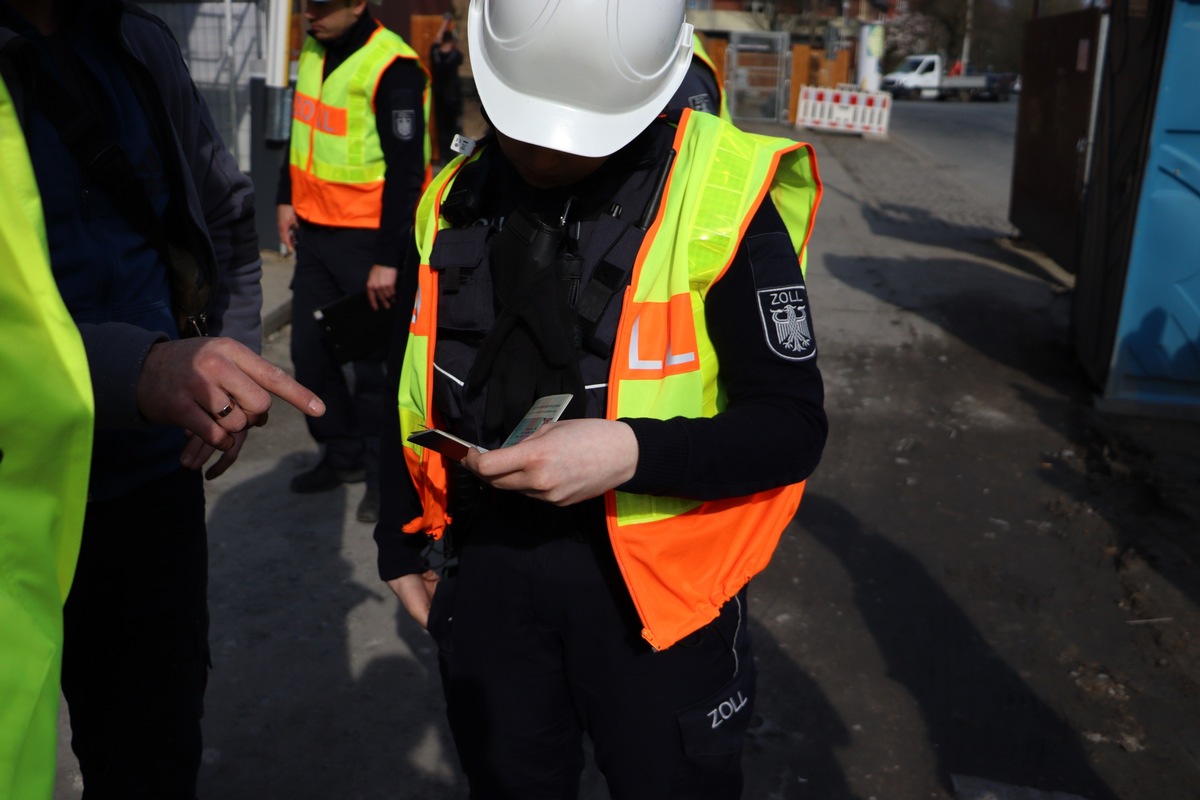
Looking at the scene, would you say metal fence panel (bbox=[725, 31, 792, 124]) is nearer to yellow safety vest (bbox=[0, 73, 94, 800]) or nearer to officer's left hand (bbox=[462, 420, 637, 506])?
officer's left hand (bbox=[462, 420, 637, 506])

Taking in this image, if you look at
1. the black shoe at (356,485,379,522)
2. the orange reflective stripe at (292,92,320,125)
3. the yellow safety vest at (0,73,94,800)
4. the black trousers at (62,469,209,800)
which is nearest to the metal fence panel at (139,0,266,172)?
the orange reflective stripe at (292,92,320,125)

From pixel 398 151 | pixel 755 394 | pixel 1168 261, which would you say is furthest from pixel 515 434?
pixel 1168 261

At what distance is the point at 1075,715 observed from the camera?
3.40 metres

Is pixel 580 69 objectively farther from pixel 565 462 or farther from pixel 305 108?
pixel 305 108

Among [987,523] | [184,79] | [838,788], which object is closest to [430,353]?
[184,79]

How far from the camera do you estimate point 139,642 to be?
79.3 inches

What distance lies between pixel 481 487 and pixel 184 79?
0.99 m

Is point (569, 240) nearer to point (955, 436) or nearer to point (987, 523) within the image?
point (987, 523)

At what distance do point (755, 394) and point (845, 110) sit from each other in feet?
72.9

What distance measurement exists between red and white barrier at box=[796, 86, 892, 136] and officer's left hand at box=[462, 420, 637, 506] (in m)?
22.1

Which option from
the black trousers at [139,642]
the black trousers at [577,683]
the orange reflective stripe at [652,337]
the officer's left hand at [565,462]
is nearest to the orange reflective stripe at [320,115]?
the black trousers at [139,642]

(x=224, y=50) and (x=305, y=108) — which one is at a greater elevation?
(x=224, y=50)

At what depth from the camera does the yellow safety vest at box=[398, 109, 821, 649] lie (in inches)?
67.4

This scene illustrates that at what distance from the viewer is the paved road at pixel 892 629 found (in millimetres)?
3139
